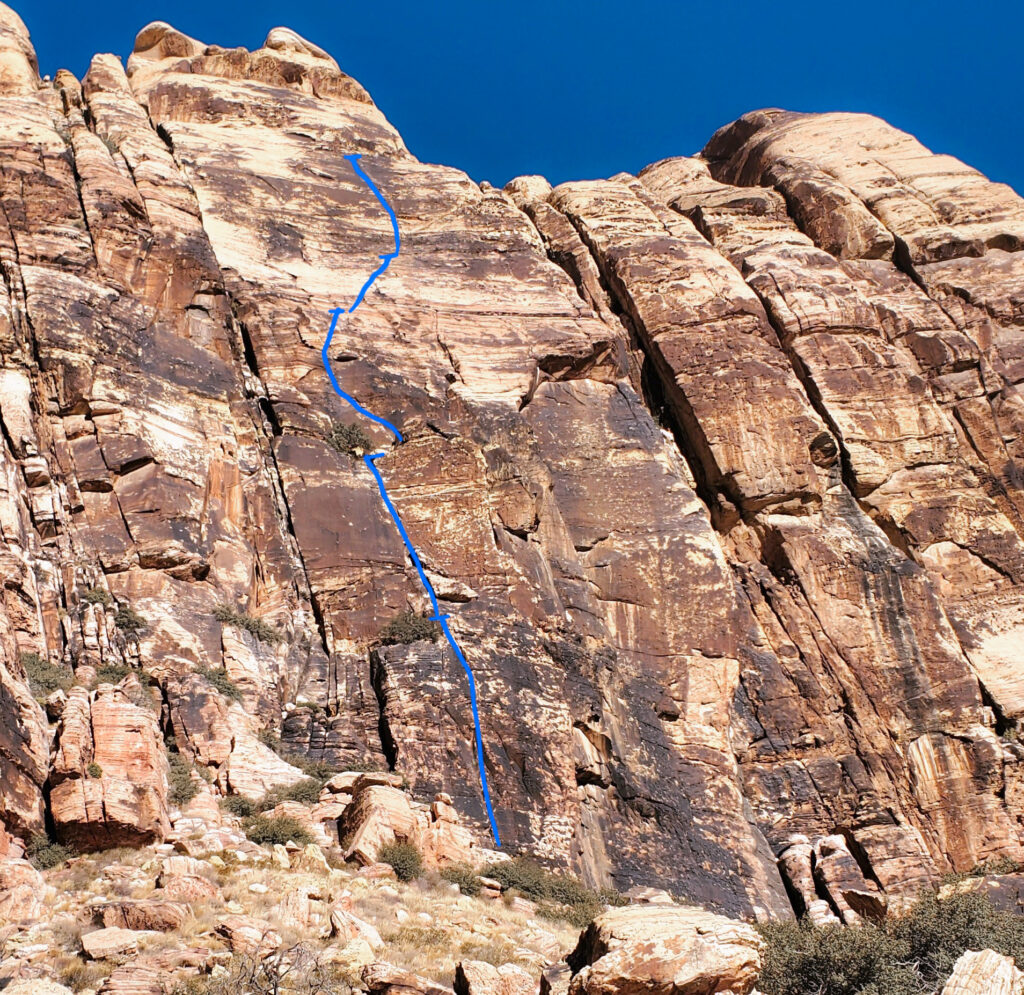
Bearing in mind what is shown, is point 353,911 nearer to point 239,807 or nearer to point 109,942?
point 109,942

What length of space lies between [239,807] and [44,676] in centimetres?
370

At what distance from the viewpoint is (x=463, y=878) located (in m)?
17.5

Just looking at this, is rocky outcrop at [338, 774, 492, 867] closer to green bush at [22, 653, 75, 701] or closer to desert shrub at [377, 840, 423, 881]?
desert shrub at [377, 840, 423, 881]

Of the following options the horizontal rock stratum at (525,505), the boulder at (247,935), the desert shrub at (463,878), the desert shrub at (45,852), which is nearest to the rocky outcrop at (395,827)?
the desert shrub at (463,878)

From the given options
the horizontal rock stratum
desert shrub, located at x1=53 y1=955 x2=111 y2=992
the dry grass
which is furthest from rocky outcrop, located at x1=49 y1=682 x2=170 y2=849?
desert shrub, located at x1=53 y1=955 x2=111 y2=992

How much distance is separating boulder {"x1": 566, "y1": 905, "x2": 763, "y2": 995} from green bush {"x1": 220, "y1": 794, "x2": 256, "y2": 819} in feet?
24.8

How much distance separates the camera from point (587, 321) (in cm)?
3131

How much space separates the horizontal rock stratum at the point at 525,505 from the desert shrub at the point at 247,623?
0.06 meters

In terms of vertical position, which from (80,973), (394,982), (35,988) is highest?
(80,973)

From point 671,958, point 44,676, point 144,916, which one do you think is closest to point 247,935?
point 144,916

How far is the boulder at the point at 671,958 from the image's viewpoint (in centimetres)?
1067

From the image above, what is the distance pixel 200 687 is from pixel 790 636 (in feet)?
42.9

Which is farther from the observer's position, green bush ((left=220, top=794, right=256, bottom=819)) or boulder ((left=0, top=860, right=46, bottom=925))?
green bush ((left=220, top=794, right=256, bottom=819))

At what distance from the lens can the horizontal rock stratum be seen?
20.8 meters
